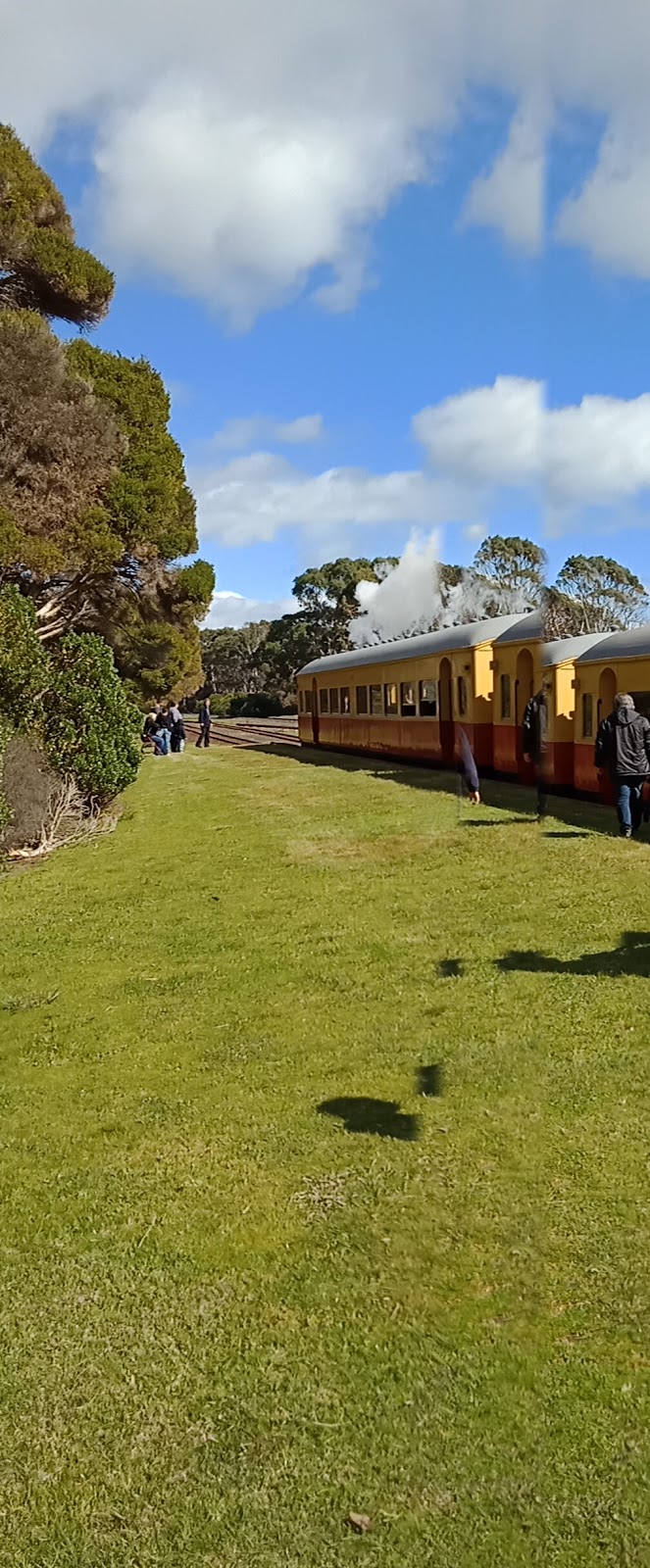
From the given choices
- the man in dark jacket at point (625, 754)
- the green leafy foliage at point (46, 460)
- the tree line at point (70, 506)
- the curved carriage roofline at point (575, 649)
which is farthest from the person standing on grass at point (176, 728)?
the man in dark jacket at point (625, 754)

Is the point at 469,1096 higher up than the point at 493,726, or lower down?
lower down

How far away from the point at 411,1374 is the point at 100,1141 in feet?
A: 6.17

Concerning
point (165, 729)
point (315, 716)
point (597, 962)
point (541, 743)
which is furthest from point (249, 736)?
point (541, 743)

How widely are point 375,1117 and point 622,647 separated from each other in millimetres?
6868

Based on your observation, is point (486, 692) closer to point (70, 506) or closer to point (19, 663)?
point (19, 663)

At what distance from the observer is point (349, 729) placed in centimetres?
2075

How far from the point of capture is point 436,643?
14719 millimetres

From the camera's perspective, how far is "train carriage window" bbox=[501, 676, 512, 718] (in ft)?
40.6

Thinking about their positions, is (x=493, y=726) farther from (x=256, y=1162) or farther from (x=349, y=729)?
(x=256, y=1162)

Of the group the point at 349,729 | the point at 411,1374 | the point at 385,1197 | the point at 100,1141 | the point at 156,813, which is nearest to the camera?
the point at 411,1374

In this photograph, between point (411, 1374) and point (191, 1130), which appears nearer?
point (411, 1374)

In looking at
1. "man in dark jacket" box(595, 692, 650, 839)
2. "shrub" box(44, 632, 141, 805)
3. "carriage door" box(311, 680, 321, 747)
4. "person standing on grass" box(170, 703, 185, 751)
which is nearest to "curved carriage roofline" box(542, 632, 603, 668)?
"man in dark jacket" box(595, 692, 650, 839)

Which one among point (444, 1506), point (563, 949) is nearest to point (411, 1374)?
point (444, 1506)

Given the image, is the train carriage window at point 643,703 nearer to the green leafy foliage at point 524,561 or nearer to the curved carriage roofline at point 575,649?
the curved carriage roofline at point 575,649
